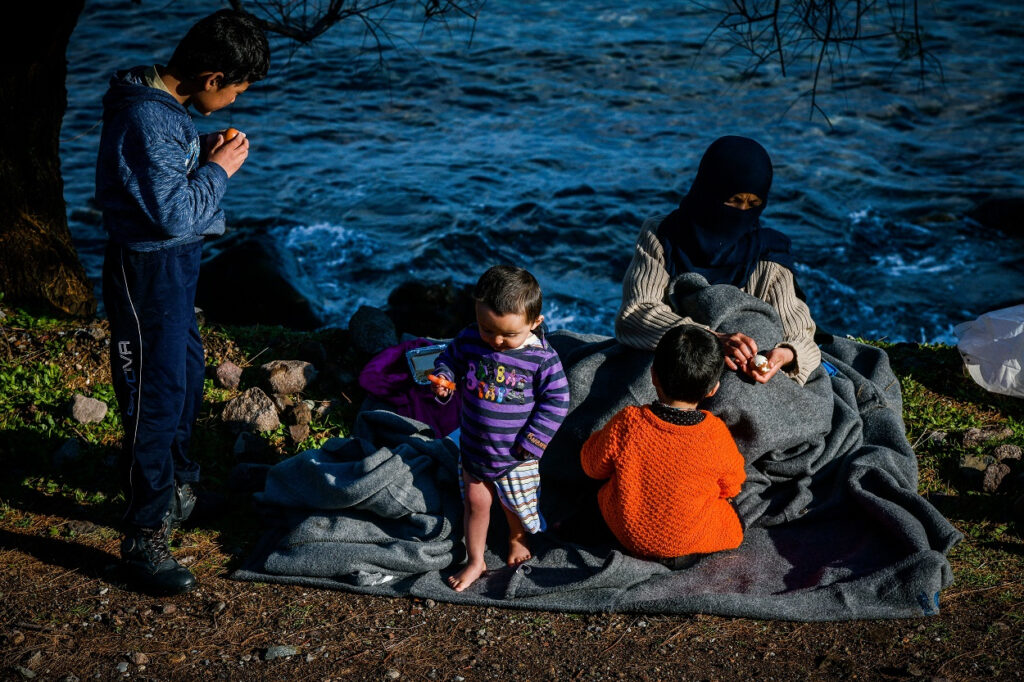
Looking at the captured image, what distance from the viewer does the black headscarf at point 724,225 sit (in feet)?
15.2

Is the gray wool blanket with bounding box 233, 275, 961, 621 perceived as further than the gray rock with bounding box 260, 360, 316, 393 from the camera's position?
No

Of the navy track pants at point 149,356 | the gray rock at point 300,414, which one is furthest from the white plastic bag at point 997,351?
the navy track pants at point 149,356

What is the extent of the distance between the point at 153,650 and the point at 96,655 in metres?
0.21

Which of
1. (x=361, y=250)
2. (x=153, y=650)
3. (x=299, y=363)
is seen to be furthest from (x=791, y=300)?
(x=361, y=250)

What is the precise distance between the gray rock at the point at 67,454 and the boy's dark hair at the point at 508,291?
8.45 ft

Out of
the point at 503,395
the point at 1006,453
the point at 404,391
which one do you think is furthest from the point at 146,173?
the point at 1006,453

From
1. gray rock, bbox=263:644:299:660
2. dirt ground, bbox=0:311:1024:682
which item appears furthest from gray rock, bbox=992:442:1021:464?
gray rock, bbox=263:644:299:660

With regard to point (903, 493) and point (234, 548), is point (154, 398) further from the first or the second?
point (903, 493)

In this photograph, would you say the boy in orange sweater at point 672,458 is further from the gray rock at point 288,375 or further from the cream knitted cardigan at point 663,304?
the gray rock at point 288,375

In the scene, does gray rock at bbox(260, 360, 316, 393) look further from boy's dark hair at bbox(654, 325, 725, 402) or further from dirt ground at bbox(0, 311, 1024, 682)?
boy's dark hair at bbox(654, 325, 725, 402)

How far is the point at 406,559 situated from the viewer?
4031 mm

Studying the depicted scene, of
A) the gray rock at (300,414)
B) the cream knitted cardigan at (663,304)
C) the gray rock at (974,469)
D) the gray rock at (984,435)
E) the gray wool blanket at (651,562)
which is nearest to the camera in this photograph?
the gray wool blanket at (651,562)

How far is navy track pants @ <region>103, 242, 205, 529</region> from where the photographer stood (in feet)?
12.0

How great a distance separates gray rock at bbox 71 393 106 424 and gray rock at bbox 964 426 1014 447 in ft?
15.5
